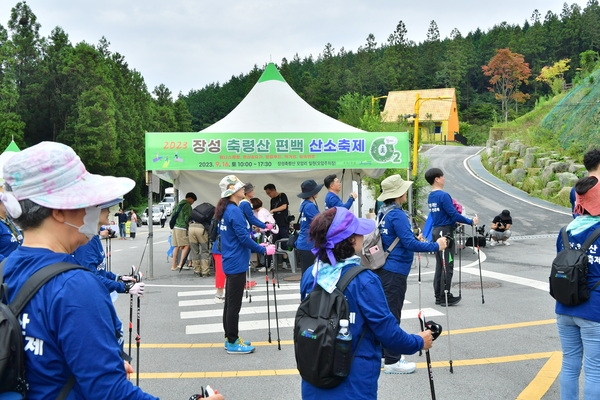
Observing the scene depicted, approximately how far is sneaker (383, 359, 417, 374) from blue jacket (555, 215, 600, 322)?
85.8 inches

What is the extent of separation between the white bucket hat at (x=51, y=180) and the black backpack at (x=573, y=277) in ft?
10.6

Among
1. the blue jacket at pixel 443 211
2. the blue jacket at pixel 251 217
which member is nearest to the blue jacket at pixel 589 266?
the blue jacket at pixel 443 211

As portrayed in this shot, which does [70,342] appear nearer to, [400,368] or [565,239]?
[565,239]

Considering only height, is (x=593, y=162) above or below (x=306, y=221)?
above

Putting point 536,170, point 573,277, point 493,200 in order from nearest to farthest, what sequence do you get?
point 573,277 < point 493,200 < point 536,170

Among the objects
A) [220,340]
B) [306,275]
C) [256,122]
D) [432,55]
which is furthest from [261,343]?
[432,55]

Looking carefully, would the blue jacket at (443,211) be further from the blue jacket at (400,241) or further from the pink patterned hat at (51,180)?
the pink patterned hat at (51,180)

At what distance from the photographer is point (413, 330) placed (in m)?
7.65

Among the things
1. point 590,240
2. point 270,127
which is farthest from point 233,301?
point 270,127

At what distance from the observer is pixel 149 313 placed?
9156 mm

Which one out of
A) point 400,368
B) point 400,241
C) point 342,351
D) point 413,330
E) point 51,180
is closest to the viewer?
point 51,180

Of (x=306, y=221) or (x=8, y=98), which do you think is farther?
(x=8, y=98)

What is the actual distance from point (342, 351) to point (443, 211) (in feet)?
19.6

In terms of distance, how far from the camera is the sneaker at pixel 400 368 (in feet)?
19.1
